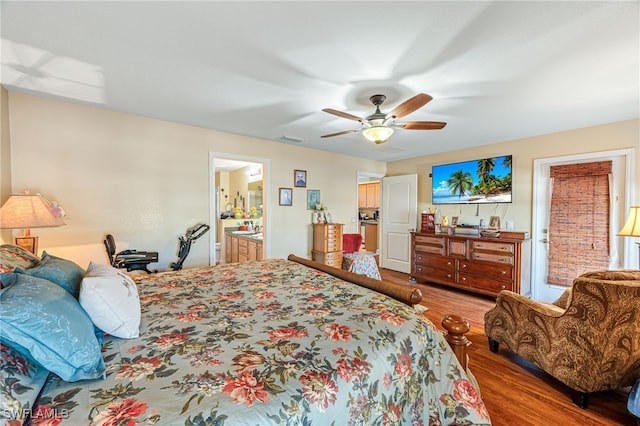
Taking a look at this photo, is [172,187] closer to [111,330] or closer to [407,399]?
[111,330]

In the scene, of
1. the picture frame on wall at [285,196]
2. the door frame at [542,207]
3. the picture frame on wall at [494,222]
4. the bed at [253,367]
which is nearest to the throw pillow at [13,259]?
the bed at [253,367]

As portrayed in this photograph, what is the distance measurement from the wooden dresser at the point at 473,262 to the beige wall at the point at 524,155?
594 mm

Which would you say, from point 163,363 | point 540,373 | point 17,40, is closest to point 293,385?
point 163,363

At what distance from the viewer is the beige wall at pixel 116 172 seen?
2.65 meters

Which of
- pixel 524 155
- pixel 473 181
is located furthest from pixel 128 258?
pixel 524 155

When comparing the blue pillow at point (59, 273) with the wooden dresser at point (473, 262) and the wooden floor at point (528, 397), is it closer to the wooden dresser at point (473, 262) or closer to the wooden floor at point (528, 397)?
the wooden floor at point (528, 397)

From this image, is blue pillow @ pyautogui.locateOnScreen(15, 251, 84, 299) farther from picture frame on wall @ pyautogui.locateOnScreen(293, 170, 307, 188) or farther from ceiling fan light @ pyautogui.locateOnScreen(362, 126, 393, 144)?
picture frame on wall @ pyautogui.locateOnScreen(293, 170, 307, 188)

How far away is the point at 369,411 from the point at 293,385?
0.37 m

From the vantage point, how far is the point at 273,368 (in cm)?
95

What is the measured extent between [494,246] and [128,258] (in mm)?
4802

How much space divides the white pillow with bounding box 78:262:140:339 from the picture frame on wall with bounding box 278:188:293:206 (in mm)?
3249

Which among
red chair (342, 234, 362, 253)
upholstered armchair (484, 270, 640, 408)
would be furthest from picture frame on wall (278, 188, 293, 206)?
upholstered armchair (484, 270, 640, 408)

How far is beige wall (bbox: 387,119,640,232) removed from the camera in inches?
128

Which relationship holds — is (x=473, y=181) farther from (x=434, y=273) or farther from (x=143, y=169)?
(x=143, y=169)
